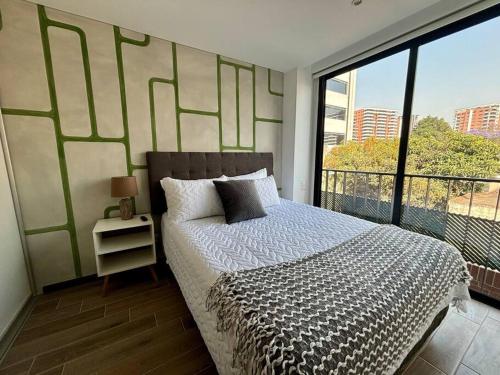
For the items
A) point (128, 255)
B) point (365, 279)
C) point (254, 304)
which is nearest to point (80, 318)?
point (128, 255)

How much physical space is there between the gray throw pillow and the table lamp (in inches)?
30.5

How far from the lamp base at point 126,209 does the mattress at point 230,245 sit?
12.5 inches

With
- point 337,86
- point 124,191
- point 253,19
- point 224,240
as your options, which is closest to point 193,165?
point 124,191

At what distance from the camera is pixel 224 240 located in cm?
144

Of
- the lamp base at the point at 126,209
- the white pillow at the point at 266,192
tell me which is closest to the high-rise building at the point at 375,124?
the white pillow at the point at 266,192

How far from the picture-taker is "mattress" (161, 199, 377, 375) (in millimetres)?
1017

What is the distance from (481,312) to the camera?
5.25 feet

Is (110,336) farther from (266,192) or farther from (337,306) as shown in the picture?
(266,192)

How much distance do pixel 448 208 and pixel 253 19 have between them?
8.84 ft

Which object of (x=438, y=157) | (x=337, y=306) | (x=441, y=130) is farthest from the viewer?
(x=438, y=157)

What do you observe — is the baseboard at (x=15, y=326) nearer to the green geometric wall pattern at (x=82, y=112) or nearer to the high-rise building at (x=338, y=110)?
the green geometric wall pattern at (x=82, y=112)

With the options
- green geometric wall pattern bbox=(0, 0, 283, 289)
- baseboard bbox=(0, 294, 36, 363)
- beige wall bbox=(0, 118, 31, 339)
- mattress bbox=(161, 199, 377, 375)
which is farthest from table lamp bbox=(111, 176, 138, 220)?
baseboard bbox=(0, 294, 36, 363)

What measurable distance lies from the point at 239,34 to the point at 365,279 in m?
2.26

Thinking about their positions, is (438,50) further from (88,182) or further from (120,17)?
(88,182)
